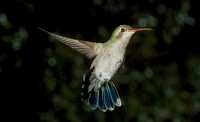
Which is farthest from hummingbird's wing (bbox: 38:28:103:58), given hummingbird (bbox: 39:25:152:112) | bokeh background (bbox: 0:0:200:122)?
bokeh background (bbox: 0:0:200:122)

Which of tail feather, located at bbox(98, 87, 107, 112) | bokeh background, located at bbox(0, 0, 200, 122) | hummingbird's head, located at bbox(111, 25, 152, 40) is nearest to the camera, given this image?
hummingbird's head, located at bbox(111, 25, 152, 40)

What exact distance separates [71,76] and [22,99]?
1.32 ft

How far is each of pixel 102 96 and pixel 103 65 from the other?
11 cm

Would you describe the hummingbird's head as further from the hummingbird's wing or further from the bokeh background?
the bokeh background

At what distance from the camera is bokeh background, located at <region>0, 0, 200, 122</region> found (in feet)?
12.6

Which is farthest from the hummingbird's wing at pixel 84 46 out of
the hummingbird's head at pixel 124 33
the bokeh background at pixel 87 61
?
the bokeh background at pixel 87 61

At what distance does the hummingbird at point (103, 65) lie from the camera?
74.6 inches

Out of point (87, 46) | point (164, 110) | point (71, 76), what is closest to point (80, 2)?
point (71, 76)

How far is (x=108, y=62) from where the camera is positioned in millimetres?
1969

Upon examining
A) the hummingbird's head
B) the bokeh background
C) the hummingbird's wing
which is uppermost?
the hummingbird's head

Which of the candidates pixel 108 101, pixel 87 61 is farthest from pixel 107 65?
pixel 87 61

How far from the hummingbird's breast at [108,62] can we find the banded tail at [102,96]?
0.15ft

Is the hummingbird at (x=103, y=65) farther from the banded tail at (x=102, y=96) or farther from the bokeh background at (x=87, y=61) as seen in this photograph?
the bokeh background at (x=87, y=61)

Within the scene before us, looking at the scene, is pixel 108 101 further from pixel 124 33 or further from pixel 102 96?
pixel 124 33
